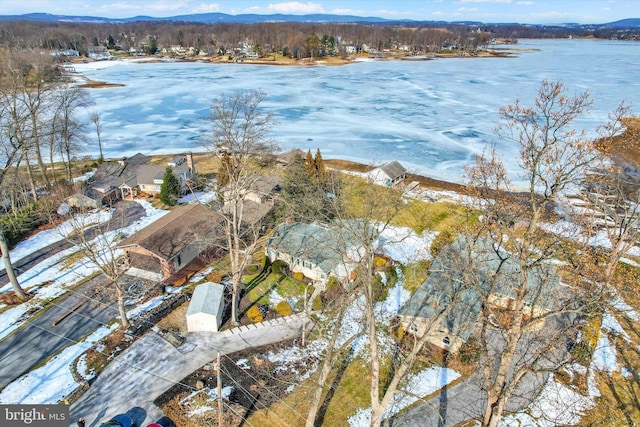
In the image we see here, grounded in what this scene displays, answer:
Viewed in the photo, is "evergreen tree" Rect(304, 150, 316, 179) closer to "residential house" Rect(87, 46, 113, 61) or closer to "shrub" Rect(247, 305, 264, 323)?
"shrub" Rect(247, 305, 264, 323)

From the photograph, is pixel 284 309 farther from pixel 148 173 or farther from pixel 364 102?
pixel 364 102

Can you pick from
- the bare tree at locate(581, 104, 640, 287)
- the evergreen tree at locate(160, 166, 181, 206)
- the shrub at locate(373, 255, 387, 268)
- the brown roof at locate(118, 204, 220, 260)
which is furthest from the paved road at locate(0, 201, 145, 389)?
the bare tree at locate(581, 104, 640, 287)

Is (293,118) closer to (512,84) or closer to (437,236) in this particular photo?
(437,236)

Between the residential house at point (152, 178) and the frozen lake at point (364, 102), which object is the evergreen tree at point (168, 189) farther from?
the frozen lake at point (364, 102)

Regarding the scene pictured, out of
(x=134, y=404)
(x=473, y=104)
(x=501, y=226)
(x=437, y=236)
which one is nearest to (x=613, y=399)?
(x=501, y=226)

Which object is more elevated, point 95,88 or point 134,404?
point 95,88

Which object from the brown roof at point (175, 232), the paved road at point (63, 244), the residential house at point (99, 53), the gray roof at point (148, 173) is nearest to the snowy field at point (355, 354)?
the paved road at point (63, 244)
